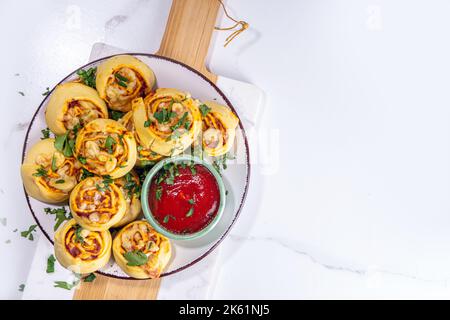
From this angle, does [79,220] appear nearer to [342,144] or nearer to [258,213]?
[258,213]

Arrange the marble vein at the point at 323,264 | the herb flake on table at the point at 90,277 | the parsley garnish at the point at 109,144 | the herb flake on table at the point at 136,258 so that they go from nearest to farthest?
the parsley garnish at the point at 109,144
the herb flake on table at the point at 136,258
the herb flake on table at the point at 90,277
the marble vein at the point at 323,264

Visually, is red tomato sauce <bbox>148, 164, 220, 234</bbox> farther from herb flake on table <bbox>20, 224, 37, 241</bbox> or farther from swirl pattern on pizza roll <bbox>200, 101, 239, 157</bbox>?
herb flake on table <bbox>20, 224, 37, 241</bbox>

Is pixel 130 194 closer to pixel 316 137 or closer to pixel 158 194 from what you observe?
pixel 158 194

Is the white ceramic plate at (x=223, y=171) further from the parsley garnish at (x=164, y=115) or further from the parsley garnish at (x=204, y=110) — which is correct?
the parsley garnish at (x=164, y=115)

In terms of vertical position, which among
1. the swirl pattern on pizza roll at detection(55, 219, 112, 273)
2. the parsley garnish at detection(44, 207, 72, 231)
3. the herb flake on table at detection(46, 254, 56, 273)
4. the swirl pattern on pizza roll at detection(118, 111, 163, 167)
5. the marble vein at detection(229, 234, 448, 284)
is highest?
the swirl pattern on pizza roll at detection(118, 111, 163, 167)

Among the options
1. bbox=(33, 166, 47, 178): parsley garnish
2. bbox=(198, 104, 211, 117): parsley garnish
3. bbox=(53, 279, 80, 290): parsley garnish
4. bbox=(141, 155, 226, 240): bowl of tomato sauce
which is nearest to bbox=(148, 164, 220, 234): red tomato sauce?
bbox=(141, 155, 226, 240): bowl of tomato sauce

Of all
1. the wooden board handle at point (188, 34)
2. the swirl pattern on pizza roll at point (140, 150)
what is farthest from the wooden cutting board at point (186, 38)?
the swirl pattern on pizza roll at point (140, 150)
